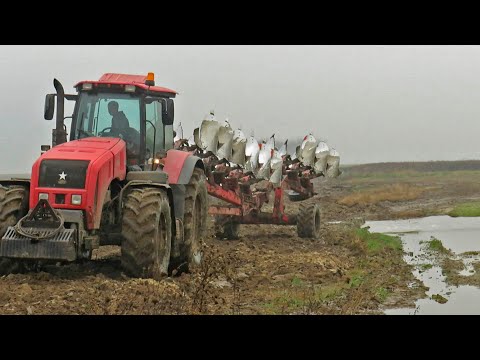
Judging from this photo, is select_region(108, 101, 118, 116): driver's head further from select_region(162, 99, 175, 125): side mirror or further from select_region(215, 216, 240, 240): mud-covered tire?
select_region(215, 216, 240, 240): mud-covered tire

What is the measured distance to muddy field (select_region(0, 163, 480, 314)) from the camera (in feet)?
29.5

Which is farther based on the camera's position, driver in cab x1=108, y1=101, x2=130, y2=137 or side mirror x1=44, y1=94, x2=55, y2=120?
driver in cab x1=108, y1=101, x2=130, y2=137

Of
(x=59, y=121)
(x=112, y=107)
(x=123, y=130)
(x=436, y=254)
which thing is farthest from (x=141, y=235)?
(x=436, y=254)

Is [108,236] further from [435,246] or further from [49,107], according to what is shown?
[435,246]

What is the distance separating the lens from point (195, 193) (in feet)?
41.5

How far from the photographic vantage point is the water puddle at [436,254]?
10.5 m

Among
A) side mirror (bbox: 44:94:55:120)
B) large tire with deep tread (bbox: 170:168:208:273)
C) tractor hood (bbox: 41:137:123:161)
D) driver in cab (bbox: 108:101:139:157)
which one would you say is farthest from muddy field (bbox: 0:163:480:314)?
side mirror (bbox: 44:94:55:120)

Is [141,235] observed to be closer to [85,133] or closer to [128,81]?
[85,133]

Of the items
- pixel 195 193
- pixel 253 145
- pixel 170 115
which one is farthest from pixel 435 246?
pixel 170 115

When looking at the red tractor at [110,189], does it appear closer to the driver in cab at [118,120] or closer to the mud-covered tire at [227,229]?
the driver in cab at [118,120]

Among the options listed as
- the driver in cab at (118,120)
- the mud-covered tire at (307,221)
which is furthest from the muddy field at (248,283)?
the driver in cab at (118,120)

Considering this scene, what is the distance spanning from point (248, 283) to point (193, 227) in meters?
1.46

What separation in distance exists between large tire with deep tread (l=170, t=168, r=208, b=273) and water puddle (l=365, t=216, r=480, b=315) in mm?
3467

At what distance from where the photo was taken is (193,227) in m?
12.6
